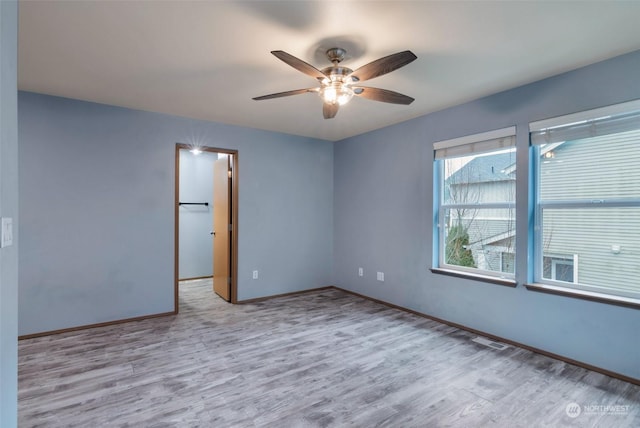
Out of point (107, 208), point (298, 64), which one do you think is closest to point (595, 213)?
point (298, 64)

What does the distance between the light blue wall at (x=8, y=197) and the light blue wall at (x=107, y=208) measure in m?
2.49

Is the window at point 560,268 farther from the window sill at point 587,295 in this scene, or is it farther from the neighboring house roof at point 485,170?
the neighboring house roof at point 485,170

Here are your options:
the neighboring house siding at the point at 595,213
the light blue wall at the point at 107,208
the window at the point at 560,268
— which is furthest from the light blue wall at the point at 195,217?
the window at the point at 560,268

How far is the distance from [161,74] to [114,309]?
2.60 m

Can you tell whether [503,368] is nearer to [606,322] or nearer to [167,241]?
[606,322]

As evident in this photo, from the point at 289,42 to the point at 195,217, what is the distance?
181 inches

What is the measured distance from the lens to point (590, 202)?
2.63 m

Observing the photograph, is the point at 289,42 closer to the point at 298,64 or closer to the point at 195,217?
the point at 298,64

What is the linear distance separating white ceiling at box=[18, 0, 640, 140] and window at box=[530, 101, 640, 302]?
1.75 feet

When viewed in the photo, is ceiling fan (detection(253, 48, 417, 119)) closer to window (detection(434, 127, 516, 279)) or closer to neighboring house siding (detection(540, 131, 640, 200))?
window (detection(434, 127, 516, 279))

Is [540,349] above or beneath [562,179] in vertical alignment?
beneath

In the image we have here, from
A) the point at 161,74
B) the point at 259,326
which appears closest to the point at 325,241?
the point at 259,326

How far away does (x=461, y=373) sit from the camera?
2500 mm

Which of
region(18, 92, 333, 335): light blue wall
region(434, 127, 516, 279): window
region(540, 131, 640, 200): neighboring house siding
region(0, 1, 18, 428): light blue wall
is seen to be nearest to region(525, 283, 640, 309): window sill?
region(434, 127, 516, 279): window
